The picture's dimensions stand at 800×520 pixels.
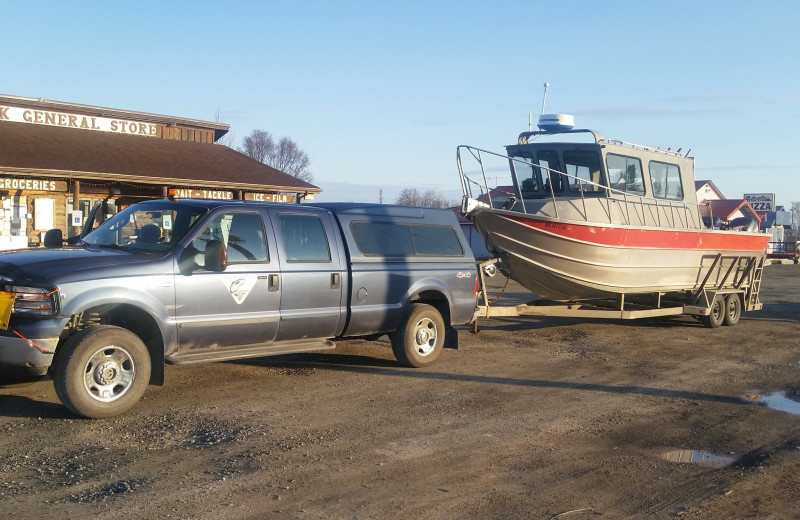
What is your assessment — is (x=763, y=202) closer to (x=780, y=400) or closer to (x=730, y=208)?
(x=730, y=208)

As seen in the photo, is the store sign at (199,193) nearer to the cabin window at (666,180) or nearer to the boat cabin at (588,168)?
the boat cabin at (588,168)

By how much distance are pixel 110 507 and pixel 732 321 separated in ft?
44.6

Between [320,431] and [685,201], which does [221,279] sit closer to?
[320,431]

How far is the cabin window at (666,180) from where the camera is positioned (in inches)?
559

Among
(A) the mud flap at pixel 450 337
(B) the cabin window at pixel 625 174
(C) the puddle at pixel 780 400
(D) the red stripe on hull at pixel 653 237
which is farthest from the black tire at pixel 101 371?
(B) the cabin window at pixel 625 174

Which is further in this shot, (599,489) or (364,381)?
(364,381)

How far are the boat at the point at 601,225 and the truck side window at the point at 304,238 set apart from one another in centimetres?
337

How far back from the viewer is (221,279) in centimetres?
759

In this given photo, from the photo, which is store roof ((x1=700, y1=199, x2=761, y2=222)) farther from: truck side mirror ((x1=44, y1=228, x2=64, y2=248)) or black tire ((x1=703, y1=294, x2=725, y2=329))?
truck side mirror ((x1=44, y1=228, x2=64, y2=248))

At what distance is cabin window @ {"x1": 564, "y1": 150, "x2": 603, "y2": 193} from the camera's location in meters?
13.2

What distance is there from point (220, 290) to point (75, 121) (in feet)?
64.2

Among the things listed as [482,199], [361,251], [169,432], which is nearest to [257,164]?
[482,199]

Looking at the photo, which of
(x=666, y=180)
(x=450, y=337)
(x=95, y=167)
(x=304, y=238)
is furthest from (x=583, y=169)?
(x=95, y=167)

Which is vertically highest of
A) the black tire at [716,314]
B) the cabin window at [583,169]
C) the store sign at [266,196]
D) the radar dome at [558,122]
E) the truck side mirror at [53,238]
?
the radar dome at [558,122]
